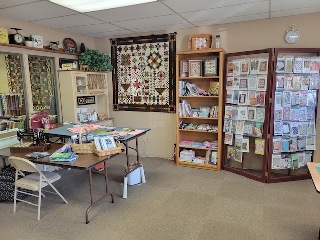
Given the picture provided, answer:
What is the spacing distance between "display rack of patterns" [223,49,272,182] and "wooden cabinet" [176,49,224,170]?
170mm

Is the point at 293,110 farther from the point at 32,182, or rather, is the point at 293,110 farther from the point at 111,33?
the point at 32,182

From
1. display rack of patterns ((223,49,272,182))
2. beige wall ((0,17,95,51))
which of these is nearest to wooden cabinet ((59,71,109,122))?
beige wall ((0,17,95,51))

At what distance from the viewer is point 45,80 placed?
4.50 metres

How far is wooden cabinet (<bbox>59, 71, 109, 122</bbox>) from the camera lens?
178 inches

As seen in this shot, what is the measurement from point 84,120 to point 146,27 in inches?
84.0

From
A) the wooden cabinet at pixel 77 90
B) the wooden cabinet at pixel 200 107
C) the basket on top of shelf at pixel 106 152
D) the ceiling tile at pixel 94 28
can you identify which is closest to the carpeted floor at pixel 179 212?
the wooden cabinet at pixel 200 107

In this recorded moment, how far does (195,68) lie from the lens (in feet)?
14.2

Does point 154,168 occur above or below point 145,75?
below

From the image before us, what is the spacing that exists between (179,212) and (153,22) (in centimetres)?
300

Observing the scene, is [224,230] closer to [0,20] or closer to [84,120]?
[84,120]

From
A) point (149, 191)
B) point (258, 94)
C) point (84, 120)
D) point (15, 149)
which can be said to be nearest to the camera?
point (15, 149)

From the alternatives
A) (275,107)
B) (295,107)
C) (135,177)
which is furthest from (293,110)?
(135,177)

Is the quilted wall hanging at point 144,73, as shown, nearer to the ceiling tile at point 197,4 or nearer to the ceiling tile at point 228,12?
the ceiling tile at point 228,12

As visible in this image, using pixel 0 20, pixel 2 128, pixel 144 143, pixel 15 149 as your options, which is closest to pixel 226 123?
pixel 144 143
